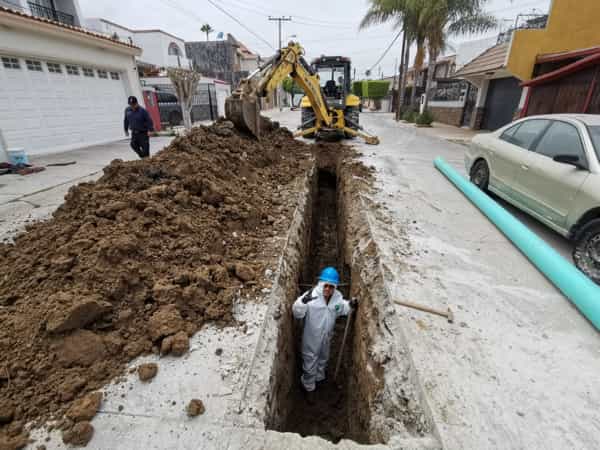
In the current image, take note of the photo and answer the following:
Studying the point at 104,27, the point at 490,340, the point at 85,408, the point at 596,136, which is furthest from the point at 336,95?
the point at 104,27

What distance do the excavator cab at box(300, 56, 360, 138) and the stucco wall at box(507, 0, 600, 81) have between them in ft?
18.1

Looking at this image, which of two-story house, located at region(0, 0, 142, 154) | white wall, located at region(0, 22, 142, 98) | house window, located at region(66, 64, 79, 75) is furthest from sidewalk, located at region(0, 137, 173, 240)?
white wall, located at region(0, 22, 142, 98)

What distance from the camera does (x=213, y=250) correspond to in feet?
11.2

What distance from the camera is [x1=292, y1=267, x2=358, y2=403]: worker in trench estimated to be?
3266 mm

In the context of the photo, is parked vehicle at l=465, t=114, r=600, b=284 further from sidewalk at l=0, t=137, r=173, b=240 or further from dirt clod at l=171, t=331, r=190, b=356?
sidewalk at l=0, t=137, r=173, b=240

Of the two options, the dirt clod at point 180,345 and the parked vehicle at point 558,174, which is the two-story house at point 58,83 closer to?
the dirt clod at point 180,345

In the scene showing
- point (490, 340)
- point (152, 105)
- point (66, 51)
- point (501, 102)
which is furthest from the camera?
point (501, 102)

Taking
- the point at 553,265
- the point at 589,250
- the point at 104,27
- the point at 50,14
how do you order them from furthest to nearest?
the point at 104,27 < the point at 50,14 < the point at 589,250 < the point at 553,265

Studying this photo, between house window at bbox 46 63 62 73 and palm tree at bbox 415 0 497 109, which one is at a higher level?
palm tree at bbox 415 0 497 109

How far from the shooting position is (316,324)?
10.8ft

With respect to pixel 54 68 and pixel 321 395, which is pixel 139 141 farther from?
pixel 321 395

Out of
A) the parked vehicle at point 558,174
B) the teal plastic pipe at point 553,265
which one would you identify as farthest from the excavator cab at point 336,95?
the teal plastic pipe at point 553,265

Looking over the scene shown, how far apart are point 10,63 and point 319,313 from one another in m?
10.4

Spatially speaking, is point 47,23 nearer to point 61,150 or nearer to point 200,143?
point 61,150
